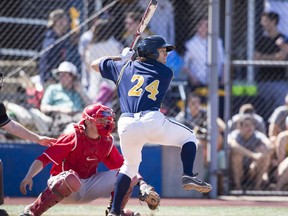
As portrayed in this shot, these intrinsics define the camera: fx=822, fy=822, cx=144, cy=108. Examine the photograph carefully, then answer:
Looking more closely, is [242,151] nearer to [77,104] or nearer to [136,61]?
[77,104]

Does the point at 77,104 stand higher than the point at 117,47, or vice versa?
the point at 117,47

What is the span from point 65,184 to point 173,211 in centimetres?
205

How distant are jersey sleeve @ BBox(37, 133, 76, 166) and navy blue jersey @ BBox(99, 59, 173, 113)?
0.53 meters

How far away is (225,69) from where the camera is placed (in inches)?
403

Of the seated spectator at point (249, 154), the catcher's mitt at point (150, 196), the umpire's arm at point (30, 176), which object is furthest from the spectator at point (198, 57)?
the umpire's arm at point (30, 176)

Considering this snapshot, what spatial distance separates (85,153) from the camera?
7.04 m

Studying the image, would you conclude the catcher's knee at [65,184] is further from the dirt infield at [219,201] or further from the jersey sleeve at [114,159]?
the dirt infield at [219,201]

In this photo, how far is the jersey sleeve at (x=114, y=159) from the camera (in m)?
7.21

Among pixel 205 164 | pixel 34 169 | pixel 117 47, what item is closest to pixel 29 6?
pixel 117 47

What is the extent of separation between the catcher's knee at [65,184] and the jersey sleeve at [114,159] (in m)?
0.65

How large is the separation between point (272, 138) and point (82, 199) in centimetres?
433

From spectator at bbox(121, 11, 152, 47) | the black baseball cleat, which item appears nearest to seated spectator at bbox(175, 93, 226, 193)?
spectator at bbox(121, 11, 152, 47)

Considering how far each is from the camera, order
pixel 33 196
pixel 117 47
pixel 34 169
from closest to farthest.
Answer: pixel 34 169
pixel 33 196
pixel 117 47

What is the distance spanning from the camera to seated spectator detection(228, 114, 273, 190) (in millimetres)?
10547
